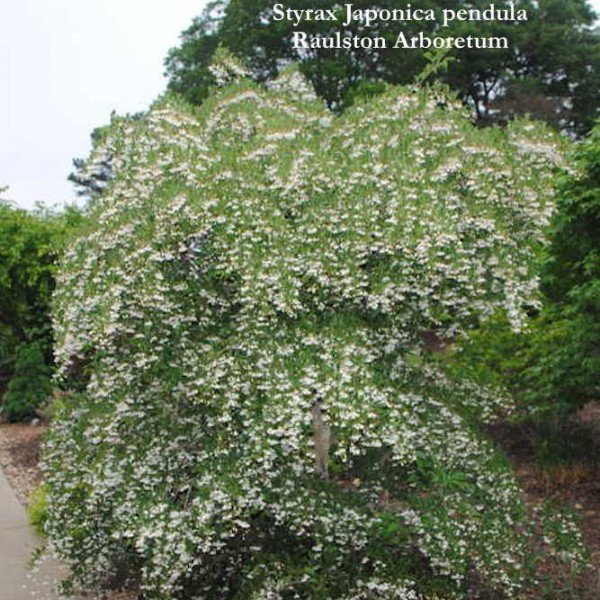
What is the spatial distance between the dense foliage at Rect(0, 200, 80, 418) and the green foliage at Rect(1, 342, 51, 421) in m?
0.08

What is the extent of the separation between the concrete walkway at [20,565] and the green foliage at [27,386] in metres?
6.34

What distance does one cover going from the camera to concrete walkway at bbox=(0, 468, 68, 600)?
23.0 ft

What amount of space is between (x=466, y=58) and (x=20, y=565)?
2345 cm

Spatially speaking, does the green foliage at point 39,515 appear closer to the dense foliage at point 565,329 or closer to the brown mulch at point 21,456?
the brown mulch at point 21,456

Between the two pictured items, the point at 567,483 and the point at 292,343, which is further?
the point at 567,483

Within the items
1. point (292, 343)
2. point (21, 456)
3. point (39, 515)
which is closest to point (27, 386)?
point (21, 456)

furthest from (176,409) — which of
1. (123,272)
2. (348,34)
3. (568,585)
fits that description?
(348,34)

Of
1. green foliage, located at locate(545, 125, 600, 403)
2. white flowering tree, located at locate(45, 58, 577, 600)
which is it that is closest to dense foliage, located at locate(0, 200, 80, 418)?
green foliage, located at locate(545, 125, 600, 403)

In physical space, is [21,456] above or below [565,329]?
below

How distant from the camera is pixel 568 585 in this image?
5.82m

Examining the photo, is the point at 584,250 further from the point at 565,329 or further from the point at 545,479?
the point at 545,479

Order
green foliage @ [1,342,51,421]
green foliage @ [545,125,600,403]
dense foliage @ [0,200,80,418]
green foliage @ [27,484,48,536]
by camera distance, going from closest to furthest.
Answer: green foliage @ [545,125,600,403], green foliage @ [27,484,48,536], green foliage @ [1,342,51,421], dense foliage @ [0,200,80,418]

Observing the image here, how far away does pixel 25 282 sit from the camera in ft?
56.2

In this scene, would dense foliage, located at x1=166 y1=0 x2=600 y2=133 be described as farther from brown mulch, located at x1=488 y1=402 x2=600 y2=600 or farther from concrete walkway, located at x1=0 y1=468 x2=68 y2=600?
concrete walkway, located at x1=0 y1=468 x2=68 y2=600
